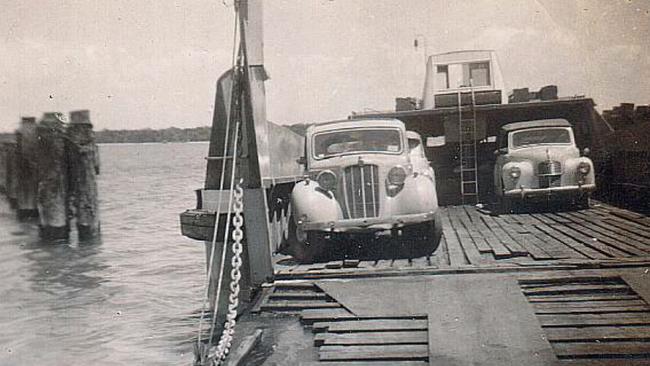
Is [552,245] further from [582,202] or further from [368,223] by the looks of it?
[582,202]

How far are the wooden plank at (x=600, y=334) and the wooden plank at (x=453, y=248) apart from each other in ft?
6.57

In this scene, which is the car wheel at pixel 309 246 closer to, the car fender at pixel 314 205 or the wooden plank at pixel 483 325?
the car fender at pixel 314 205

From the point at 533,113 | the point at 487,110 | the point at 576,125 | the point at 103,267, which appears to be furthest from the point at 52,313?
the point at 576,125

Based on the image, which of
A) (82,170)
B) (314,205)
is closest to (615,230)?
(314,205)

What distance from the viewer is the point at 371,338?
5332 mm

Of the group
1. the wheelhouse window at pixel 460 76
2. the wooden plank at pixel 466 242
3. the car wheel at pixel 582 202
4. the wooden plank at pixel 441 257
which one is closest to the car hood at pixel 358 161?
the wooden plank at pixel 441 257

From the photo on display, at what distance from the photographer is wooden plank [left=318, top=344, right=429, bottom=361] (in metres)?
4.89

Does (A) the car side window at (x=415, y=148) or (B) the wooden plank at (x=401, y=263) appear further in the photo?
(A) the car side window at (x=415, y=148)

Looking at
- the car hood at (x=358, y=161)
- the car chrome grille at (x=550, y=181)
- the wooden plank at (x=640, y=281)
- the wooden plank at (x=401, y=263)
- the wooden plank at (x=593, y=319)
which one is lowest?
the wooden plank at (x=593, y=319)

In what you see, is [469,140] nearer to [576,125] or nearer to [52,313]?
[576,125]

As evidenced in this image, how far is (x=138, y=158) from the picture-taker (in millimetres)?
82875

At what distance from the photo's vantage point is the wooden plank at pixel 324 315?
5855 millimetres

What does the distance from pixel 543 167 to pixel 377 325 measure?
6689 millimetres

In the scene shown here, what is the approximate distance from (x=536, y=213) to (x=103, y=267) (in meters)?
11.9
